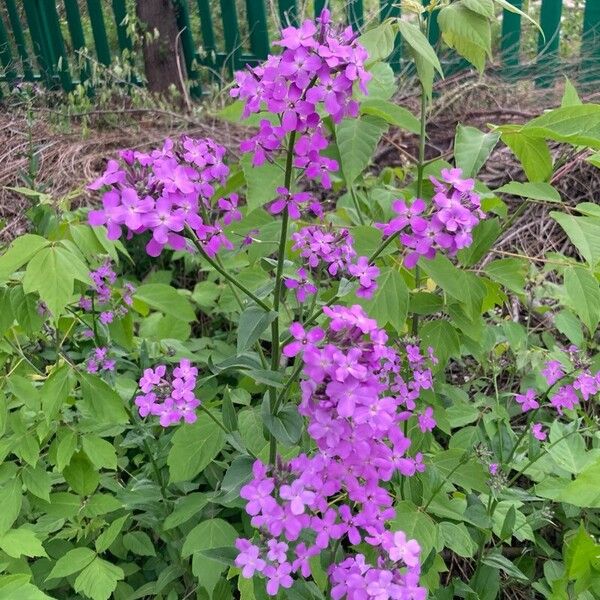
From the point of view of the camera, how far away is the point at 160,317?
8.07ft

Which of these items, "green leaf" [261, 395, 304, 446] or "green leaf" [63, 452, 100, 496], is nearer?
"green leaf" [261, 395, 304, 446]

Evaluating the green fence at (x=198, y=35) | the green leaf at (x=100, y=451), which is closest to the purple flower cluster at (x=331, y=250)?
the green leaf at (x=100, y=451)

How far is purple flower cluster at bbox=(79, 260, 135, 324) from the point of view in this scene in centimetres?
173

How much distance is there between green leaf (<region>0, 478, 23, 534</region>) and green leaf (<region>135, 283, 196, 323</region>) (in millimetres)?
536

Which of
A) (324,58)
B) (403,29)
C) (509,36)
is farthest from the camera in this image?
(509,36)

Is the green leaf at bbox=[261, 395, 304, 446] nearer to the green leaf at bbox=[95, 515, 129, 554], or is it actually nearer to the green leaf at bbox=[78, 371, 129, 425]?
the green leaf at bbox=[78, 371, 129, 425]

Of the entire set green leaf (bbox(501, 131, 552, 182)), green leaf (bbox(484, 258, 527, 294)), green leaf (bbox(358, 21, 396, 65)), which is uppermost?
green leaf (bbox(358, 21, 396, 65))

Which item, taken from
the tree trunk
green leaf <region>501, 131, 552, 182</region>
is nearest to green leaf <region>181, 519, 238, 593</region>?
green leaf <region>501, 131, 552, 182</region>

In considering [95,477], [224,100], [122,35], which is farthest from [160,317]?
[122,35]

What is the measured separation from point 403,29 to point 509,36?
365 cm

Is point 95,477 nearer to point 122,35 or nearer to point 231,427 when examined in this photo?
point 231,427

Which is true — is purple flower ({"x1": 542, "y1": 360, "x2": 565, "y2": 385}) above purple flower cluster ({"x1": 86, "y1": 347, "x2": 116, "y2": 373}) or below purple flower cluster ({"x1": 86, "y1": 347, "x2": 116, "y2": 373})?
below

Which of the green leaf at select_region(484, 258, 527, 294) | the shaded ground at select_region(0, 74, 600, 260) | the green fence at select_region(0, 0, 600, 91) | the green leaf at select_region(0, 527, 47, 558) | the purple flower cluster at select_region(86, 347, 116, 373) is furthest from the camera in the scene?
the green fence at select_region(0, 0, 600, 91)

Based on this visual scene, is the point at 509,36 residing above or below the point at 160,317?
above
